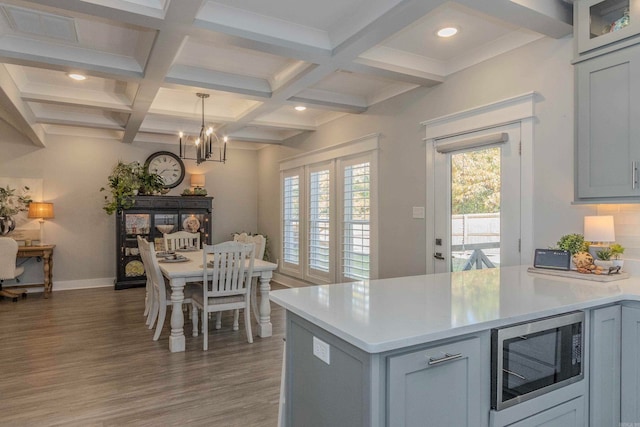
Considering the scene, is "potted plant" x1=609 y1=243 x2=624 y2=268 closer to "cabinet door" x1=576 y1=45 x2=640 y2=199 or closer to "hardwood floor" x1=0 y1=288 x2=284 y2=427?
"cabinet door" x1=576 y1=45 x2=640 y2=199

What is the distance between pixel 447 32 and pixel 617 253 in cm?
200

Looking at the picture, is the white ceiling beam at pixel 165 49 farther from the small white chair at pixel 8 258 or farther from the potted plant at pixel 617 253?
the potted plant at pixel 617 253

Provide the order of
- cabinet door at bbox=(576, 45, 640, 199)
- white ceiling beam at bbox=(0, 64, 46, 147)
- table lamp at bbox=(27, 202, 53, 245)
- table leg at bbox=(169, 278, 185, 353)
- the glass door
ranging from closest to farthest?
cabinet door at bbox=(576, 45, 640, 199) < the glass door < table leg at bbox=(169, 278, 185, 353) < white ceiling beam at bbox=(0, 64, 46, 147) < table lamp at bbox=(27, 202, 53, 245)

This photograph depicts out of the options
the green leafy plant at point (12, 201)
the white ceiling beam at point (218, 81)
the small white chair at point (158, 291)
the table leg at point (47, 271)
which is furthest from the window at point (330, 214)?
the green leafy plant at point (12, 201)

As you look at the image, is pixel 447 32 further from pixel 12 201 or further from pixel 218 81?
pixel 12 201

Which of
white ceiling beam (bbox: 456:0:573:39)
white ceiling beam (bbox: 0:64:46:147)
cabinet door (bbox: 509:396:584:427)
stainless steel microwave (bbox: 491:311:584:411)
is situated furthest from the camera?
white ceiling beam (bbox: 0:64:46:147)

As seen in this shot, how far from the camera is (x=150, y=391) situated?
9.52 ft

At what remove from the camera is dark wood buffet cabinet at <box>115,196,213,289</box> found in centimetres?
662

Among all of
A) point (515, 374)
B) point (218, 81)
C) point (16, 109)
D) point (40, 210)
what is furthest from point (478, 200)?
point (40, 210)

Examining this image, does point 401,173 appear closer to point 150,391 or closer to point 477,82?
point 477,82

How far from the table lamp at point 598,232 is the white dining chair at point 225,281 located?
2.75 m

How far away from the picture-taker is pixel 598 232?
2488mm

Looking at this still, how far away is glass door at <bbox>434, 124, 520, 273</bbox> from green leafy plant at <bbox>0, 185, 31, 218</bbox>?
248 inches

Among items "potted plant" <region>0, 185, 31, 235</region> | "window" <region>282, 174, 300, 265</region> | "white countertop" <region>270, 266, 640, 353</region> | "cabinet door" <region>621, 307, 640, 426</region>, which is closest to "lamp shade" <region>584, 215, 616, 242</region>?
"white countertop" <region>270, 266, 640, 353</region>
